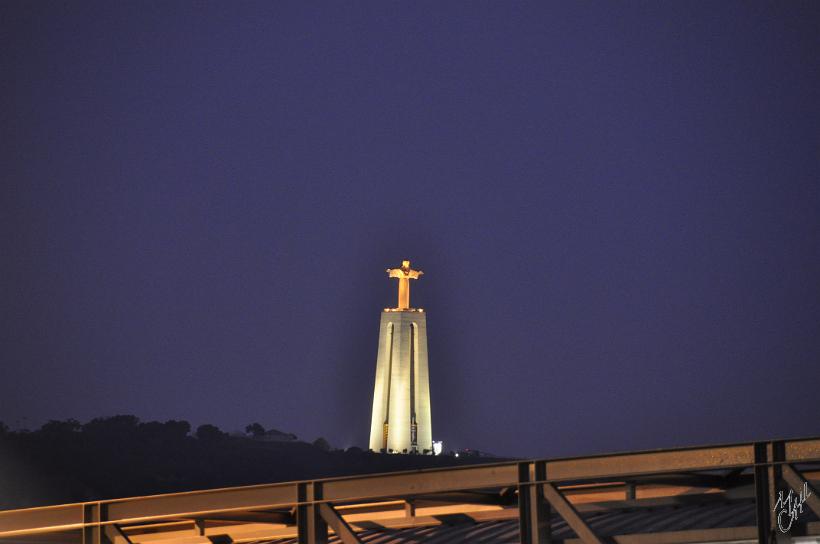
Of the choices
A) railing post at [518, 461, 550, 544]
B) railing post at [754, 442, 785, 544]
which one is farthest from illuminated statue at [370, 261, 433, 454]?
railing post at [754, 442, 785, 544]

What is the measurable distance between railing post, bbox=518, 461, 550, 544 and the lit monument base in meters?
84.3

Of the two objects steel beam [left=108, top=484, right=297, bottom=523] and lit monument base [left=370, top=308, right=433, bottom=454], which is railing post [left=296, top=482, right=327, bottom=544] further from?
lit monument base [left=370, top=308, right=433, bottom=454]

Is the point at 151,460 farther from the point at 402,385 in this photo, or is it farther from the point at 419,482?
the point at 419,482

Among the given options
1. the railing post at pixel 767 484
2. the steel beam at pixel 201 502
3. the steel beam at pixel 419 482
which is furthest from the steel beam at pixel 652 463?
the steel beam at pixel 201 502

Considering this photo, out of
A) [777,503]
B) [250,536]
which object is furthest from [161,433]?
[777,503]

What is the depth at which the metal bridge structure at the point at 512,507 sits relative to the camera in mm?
22172

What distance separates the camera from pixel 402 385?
109 metres

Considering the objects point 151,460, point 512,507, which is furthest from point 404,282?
point 512,507

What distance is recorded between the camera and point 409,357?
109 metres

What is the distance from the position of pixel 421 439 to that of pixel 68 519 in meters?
84.4

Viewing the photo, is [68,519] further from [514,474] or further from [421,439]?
[421,439]

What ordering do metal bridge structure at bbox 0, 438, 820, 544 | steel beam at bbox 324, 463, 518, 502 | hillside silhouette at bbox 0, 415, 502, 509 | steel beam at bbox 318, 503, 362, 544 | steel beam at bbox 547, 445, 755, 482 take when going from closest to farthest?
1. metal bridge structure at bbox 0, 438, 820, 544
2. steel beam at bbox 547, 445, 755, 482
3. steel beam at bbox 324, 463, 518, 502
4. steel beam at bbox 318, 503, 362, 544
5. hillside silhouette at bbox 0, 415, 502, 509

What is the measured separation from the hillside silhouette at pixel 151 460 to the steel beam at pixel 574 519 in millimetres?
89492

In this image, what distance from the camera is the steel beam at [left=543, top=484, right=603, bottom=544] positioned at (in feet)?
76.0
